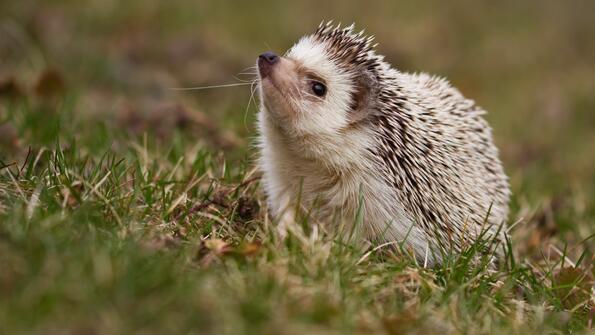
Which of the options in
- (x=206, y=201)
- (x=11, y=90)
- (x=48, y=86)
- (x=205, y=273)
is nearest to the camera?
(x=205, y=273)

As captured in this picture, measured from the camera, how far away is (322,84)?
5.46m

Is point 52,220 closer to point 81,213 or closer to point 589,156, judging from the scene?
point 81,213

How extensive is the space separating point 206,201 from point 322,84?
113cm

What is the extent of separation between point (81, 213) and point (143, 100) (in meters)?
5.25

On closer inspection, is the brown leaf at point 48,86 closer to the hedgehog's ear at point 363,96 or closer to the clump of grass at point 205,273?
the clump of grass at point 205,273

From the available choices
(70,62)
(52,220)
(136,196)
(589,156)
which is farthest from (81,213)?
(589,156)

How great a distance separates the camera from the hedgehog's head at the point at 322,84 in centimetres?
530

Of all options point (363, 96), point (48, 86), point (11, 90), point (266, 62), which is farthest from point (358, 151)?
point (11, 90)

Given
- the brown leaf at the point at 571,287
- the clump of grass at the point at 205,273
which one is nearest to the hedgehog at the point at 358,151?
the clump of grass at the point at 205,273

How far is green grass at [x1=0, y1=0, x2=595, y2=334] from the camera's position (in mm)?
3328

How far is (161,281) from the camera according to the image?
3.38 metres

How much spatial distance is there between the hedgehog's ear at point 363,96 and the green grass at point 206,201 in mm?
900

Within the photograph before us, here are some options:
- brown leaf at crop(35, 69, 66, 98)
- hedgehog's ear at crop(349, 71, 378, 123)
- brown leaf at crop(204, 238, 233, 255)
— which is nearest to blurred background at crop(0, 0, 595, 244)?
brown leaf at crop(35, 69, 66, 98)

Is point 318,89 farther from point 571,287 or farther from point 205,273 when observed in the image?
point 205,273
